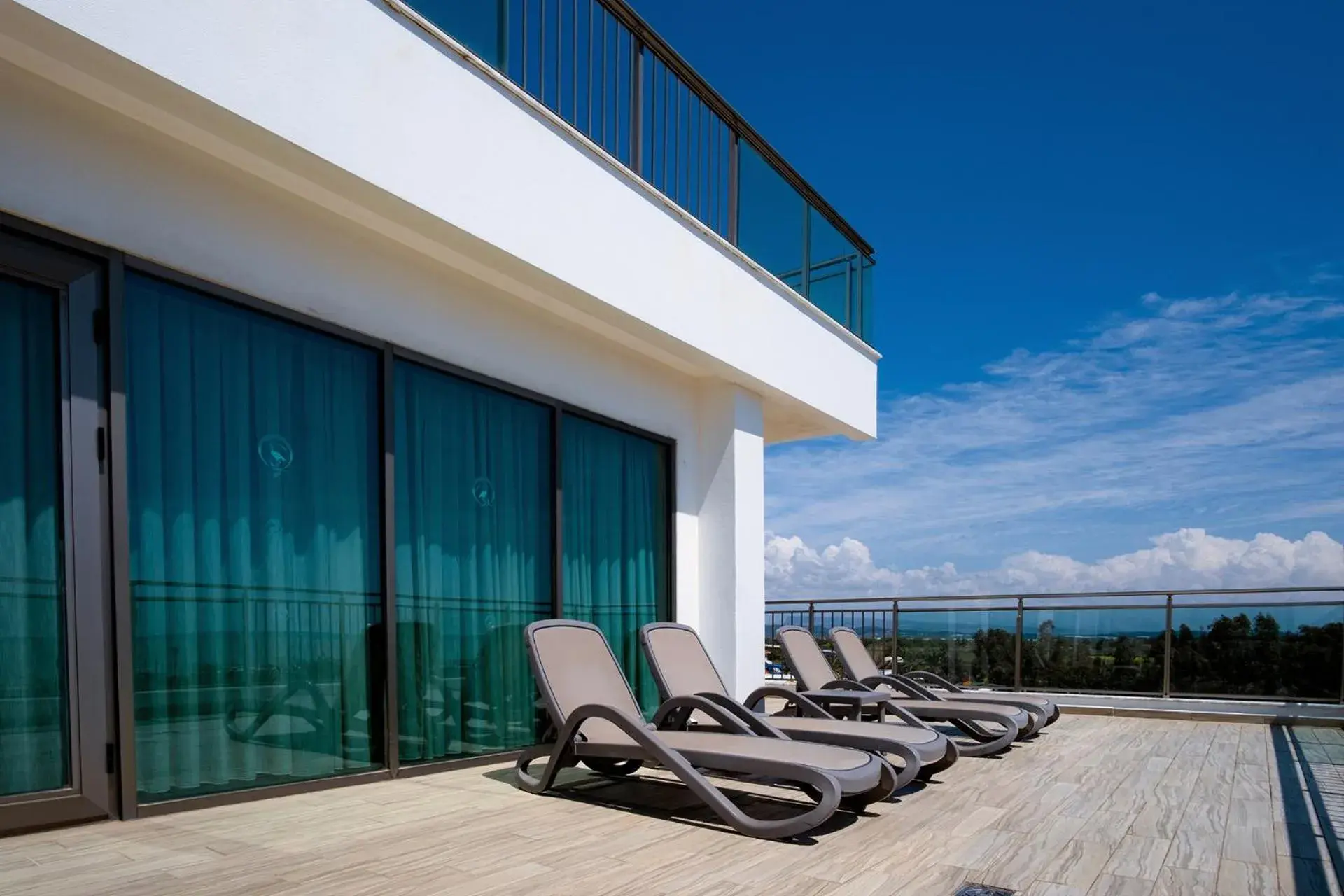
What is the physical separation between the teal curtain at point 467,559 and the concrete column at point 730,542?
1987 mm

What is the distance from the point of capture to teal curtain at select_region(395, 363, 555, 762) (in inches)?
208

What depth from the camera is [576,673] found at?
4.99m

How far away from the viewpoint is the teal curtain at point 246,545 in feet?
13.0

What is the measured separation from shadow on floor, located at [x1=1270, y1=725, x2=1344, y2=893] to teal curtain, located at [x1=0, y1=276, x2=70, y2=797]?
4.51 meters

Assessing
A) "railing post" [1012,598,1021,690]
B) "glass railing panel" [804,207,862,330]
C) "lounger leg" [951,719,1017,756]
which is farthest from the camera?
"railing post" [1012,598,1021,690]

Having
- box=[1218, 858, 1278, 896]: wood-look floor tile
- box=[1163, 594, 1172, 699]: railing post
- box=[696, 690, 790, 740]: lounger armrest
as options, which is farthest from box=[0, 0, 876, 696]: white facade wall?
box=[1163, 594, 1172, 699]: railing post

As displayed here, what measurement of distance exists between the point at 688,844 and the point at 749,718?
115 centimetres

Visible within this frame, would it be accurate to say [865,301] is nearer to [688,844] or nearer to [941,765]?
[941,765]

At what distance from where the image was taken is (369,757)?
490 centimetres

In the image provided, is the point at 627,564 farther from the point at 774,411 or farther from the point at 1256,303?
the point at 1256,303

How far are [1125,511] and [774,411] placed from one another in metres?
28.7

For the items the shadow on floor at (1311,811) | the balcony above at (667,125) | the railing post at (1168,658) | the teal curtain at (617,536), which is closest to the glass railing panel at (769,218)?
the balcony above at (667,125)

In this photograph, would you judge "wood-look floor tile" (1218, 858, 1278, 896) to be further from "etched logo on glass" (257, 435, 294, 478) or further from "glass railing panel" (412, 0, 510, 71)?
"glass railing panel" (412, 0, 510, 71)

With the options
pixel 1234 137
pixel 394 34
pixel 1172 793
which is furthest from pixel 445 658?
pixel 1234 137
